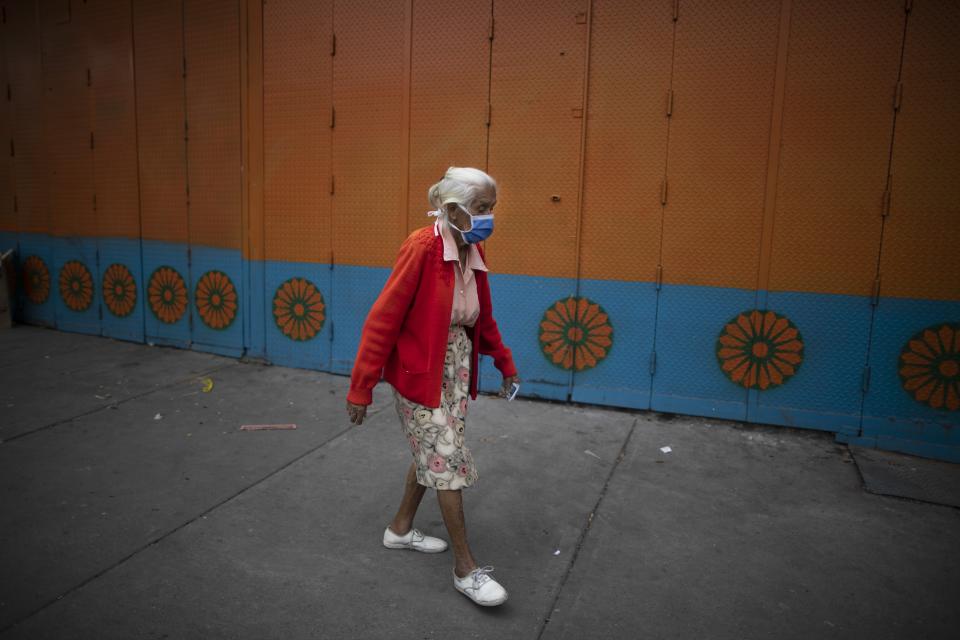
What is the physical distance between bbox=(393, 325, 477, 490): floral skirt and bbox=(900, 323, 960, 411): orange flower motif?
10.2 ft

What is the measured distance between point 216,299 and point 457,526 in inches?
169

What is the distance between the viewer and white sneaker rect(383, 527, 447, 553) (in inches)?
116

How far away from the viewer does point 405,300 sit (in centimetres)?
254

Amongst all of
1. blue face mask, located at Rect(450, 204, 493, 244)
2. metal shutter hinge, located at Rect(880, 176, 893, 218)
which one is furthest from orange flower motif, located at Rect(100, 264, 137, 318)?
metal shutter hinge, located at Rect(880, 176, 893, 218)

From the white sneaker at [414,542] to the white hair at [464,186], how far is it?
1.49 m

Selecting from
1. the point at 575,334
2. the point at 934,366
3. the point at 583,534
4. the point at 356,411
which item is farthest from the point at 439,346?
the point at 934,366

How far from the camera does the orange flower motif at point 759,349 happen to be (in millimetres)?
4387

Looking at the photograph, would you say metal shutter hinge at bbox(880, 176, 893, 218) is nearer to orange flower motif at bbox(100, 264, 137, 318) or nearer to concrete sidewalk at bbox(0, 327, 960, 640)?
concrete sidewalk at bbox(0, 327, 960, 640)

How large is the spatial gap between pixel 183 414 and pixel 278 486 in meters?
1.47

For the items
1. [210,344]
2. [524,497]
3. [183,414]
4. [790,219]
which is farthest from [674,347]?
[210,344]

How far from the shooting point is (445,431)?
103 inches

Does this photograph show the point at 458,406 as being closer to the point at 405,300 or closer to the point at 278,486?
the point at 405,300

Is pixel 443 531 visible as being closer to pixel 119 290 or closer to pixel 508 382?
pixel 508 382

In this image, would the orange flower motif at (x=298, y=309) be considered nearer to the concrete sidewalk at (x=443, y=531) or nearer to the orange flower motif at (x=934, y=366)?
the concrete sidewalk at (x=443, y=531)
